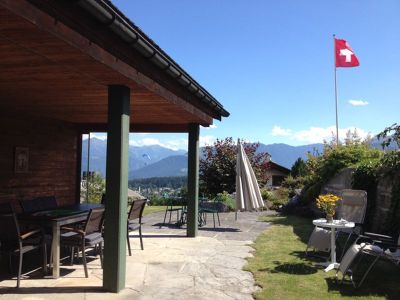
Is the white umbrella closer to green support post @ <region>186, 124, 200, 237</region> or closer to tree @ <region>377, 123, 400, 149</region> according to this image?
green support post @ <region>186, 124, 200, 237</region>

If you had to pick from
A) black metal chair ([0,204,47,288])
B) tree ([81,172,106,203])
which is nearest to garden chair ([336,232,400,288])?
black metal chair ([0,204,47,288])

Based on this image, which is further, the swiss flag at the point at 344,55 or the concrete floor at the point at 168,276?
the swiss flag at the point at 344,55

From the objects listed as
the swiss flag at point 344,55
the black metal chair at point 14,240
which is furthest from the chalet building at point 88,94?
the swiss flag at point 344,55

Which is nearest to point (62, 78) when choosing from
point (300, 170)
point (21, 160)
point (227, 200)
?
point (21, 160)

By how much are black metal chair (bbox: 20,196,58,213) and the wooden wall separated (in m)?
1.26

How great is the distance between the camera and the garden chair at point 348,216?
271 inches

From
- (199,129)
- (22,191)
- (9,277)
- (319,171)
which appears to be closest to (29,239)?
(9,277)

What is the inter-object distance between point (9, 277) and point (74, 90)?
8.55 feet

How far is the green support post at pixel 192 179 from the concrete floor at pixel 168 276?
12.9 inches

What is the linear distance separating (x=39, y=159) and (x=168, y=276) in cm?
536

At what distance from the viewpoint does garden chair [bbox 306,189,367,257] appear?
6.88 metres

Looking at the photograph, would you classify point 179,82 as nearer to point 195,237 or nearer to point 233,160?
point 195,237

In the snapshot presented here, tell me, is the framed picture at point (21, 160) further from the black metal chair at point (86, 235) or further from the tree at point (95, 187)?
the tree at point (95, 187)

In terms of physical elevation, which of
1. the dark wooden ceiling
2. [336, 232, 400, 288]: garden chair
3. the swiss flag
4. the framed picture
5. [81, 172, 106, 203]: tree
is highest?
the swiss flag
